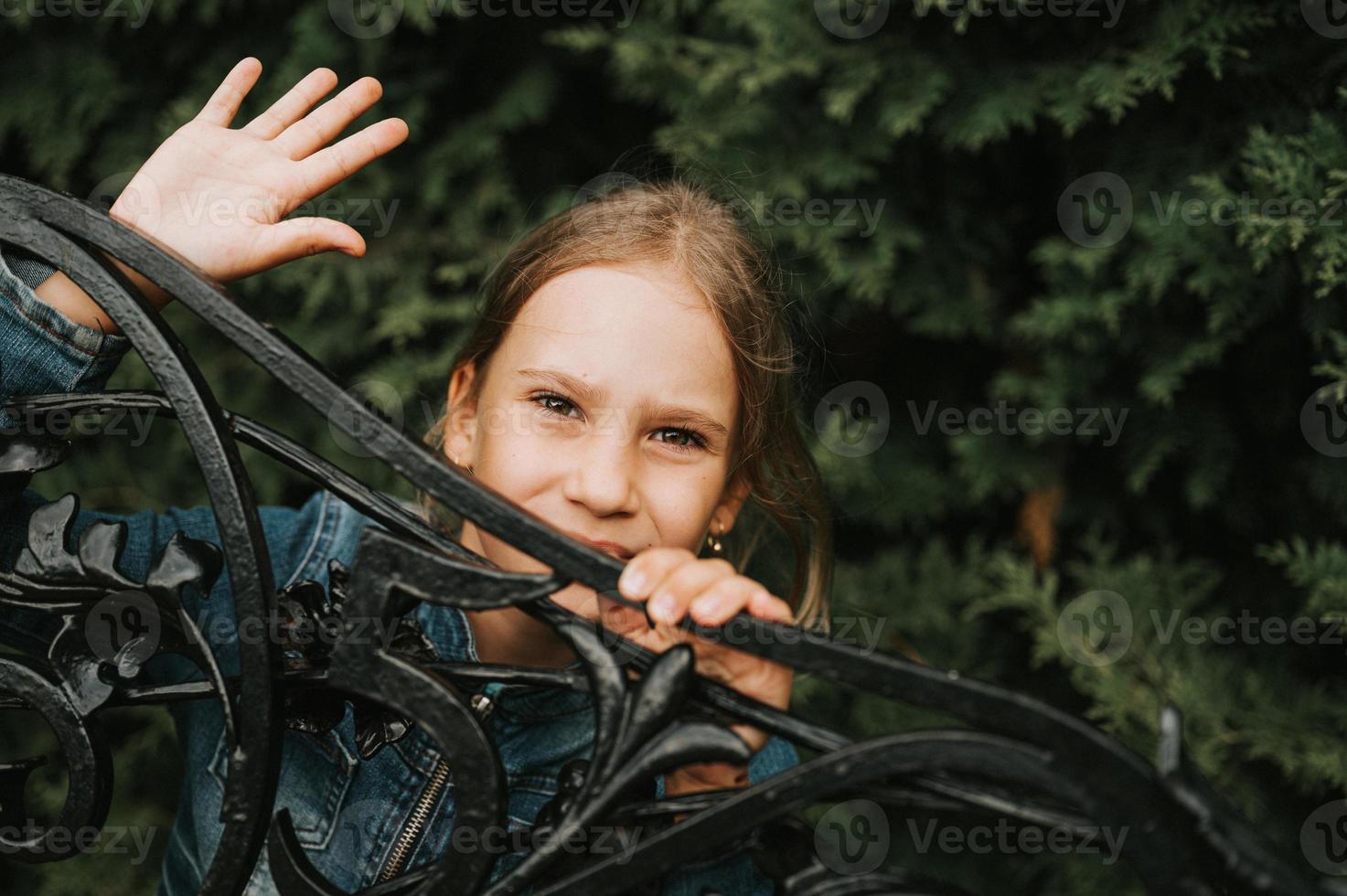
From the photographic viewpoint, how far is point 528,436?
1439 millimetres

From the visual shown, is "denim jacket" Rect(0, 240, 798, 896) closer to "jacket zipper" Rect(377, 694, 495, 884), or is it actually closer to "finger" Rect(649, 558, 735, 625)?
"jacket zipper" Rect(377, 694, 495, 884)

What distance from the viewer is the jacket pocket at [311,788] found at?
4.87 ft

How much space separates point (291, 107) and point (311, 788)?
934 millimetres

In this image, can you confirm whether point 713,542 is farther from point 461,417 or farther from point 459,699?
point 459,699

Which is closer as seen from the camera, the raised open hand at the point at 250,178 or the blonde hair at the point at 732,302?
the raised open hand at the point at 250,178

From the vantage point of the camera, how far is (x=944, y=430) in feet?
8.34

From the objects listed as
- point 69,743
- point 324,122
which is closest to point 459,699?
point 69,743

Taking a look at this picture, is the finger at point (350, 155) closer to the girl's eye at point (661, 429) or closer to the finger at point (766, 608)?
the girl's eye at point (661, 429)

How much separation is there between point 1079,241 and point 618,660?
1.64 m

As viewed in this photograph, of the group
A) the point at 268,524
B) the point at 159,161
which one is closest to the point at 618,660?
the point at 159,161

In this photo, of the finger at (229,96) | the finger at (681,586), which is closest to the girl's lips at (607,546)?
the finger at (681,586)

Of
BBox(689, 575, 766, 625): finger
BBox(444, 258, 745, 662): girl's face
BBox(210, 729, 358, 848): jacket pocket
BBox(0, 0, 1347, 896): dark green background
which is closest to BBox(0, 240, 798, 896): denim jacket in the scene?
BBox(210, 729, 358, 848): jacket pocket

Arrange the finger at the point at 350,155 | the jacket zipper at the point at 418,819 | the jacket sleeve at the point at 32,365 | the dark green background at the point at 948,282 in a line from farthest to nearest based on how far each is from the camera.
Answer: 1. the dark green background at the point at 948,282
2. the jacket zipper at the point at 418,819
3. the finger at the point at 350,155
4. the jacket sleeve at the point at 32,365

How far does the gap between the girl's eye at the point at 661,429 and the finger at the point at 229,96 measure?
0.52 metres
